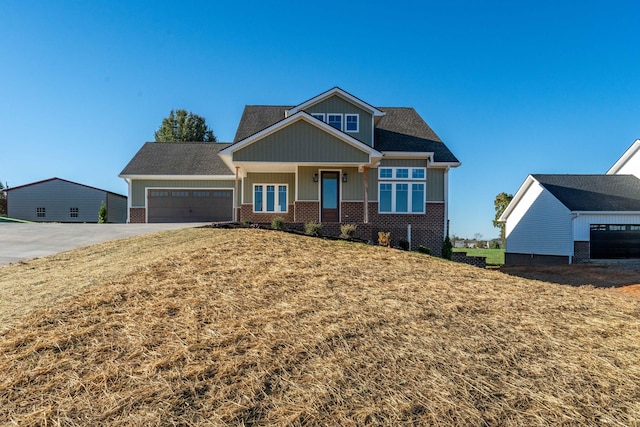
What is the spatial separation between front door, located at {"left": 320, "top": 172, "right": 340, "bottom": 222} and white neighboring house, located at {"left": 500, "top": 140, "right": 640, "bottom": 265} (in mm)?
13947

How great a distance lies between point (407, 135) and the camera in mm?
18953

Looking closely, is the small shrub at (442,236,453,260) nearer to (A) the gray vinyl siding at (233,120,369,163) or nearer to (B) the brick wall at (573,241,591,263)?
(A) the gray vinyl siding at (233,120,369,163)

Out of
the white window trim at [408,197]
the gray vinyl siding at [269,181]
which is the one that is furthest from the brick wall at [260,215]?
the white window trim at [408,197]

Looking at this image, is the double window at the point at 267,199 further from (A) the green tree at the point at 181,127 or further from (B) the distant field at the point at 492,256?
(A) the green tree at the point at 181,127

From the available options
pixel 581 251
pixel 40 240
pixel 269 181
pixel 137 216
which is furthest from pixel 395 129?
pixel 40 240

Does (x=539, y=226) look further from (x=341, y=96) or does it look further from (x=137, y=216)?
(x=137, y=216)

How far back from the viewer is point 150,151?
74.7 feet

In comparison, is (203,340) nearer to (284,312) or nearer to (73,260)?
(284,312)

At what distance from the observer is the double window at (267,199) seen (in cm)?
1811

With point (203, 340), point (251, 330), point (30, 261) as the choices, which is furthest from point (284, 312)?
point (30, 261)

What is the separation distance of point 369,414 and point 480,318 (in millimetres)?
2691

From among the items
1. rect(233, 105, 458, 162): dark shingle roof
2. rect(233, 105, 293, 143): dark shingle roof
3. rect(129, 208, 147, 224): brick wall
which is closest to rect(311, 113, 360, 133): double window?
rect(233, 105, 458, 162): dark shingle roof

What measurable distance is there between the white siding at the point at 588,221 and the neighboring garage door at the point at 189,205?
19108 millimetres

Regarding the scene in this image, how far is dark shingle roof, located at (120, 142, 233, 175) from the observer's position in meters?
20.6
